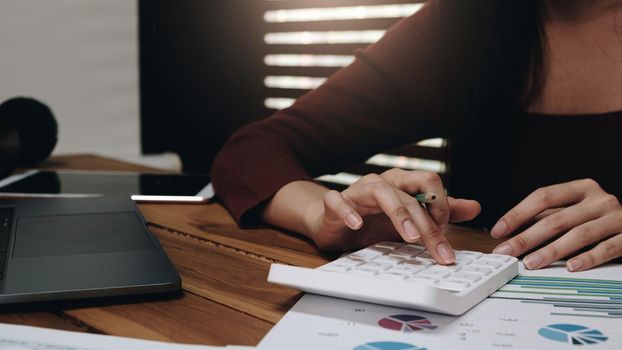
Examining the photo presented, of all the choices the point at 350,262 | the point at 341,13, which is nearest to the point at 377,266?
the point at 350,262

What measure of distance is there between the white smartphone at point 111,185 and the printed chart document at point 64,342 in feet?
1.68

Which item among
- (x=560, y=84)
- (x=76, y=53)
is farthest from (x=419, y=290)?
(x=76, y=53)

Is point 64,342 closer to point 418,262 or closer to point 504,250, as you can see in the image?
point 418,262

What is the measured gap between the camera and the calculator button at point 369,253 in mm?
553

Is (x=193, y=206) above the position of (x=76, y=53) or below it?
below

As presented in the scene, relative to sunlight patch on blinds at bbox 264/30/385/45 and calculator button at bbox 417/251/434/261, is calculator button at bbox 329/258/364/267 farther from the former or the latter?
sunlight patch on blinds at bbox 264/30/385/45

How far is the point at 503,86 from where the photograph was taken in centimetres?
98

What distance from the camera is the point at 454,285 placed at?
1.57 ft

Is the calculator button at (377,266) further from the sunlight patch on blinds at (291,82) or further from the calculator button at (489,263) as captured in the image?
the sunlight patch on blinds at (291,82)

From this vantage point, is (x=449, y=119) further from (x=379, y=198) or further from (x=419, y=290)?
(x=419, y=290)

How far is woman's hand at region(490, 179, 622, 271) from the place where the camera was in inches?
23.5

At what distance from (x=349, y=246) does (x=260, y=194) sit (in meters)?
0.20

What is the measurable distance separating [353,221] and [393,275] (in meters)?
0.11

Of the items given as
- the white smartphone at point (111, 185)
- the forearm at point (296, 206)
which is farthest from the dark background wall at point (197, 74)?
the forearm at point (296, 206)
